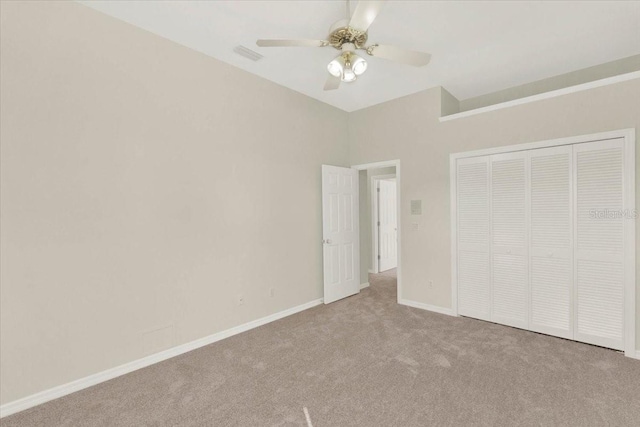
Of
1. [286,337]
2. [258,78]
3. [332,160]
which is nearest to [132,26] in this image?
[258,78]

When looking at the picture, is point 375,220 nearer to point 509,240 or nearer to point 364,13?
point 509,240

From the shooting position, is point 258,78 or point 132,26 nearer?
point 132,26

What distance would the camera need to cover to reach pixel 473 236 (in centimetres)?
373

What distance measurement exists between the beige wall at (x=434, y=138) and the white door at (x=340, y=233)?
1.84ft

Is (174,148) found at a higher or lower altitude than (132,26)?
lower

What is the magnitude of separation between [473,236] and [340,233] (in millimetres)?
1836

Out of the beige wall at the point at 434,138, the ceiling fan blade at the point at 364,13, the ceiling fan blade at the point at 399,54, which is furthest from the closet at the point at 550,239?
the ceiling fan blade at the point at 364,13

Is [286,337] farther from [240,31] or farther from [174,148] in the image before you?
[240,31]

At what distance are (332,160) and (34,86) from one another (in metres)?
3.39

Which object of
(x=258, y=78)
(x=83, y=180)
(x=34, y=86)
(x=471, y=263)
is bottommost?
(x=471, y=263)

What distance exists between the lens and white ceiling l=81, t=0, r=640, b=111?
94.8 inches

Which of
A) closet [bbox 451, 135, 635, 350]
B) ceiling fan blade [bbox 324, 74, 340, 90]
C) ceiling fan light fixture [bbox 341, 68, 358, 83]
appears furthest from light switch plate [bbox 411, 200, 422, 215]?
ceiling fan light fixture [bbox 341, 68, 358, 83]

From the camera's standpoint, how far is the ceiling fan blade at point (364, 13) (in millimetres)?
1795

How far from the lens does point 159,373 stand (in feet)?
8.43
